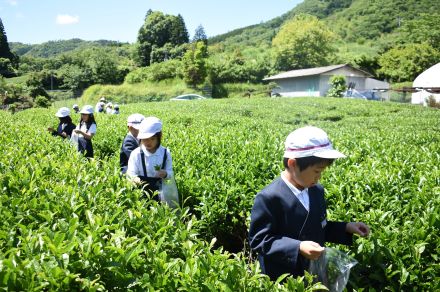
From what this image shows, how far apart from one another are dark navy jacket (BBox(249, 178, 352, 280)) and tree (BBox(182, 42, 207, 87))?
40742 mm

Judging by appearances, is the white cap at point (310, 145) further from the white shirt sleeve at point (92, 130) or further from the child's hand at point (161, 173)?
the white shirt sleeve at point (92, 130)

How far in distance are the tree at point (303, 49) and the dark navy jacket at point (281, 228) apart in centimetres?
5312

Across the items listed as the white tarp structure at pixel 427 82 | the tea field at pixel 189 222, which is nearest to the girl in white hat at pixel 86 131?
the tea field at pixel 189 222

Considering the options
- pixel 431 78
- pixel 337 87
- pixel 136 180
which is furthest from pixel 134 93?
pixel 136 180

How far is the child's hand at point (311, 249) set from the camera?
2059 mm

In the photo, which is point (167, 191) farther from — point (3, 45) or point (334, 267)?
point (3, 45)

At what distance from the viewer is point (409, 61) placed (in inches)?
1758

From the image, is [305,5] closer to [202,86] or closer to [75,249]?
[202,86]

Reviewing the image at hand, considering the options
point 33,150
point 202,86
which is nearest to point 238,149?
point 33,150

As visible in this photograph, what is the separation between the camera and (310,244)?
6.86 ft

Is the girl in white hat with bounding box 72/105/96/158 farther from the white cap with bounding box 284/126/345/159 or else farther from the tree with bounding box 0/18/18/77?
the tree with bounding box 0/18/18/77

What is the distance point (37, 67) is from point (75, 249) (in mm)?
89153

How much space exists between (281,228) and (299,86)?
41.9 metres

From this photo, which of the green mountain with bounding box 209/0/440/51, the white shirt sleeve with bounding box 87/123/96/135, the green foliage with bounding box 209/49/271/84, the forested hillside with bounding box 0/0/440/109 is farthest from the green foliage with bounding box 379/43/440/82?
the white shirt sleeve with bounding box 87/123/96/135
